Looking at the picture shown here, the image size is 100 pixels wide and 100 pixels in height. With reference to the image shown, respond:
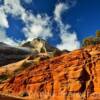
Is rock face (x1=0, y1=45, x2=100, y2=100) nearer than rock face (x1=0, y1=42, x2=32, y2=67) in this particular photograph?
Yes

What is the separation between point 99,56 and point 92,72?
9.60ft

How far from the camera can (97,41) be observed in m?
69.2

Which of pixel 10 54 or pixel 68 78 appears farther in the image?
pixel 10 54

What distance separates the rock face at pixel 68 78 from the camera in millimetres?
52625

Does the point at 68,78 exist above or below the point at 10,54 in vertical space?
below

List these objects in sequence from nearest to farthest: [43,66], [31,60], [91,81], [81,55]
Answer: [91,81]
[81,55]
[43,66]
[31,60]

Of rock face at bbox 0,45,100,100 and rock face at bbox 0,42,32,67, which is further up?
rock face at bbox 0,42,32,67

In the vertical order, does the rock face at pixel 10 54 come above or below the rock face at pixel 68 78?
above

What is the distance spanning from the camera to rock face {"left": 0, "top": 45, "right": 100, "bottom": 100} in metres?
52.6

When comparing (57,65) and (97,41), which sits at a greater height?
(97,41)

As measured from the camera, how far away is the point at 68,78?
56.3 m

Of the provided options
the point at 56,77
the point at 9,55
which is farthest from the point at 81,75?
the point at 9,55

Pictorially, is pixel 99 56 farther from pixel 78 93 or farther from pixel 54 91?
pixel 54 91

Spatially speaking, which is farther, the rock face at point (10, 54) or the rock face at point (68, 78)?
the rock face at point (10, 54)
